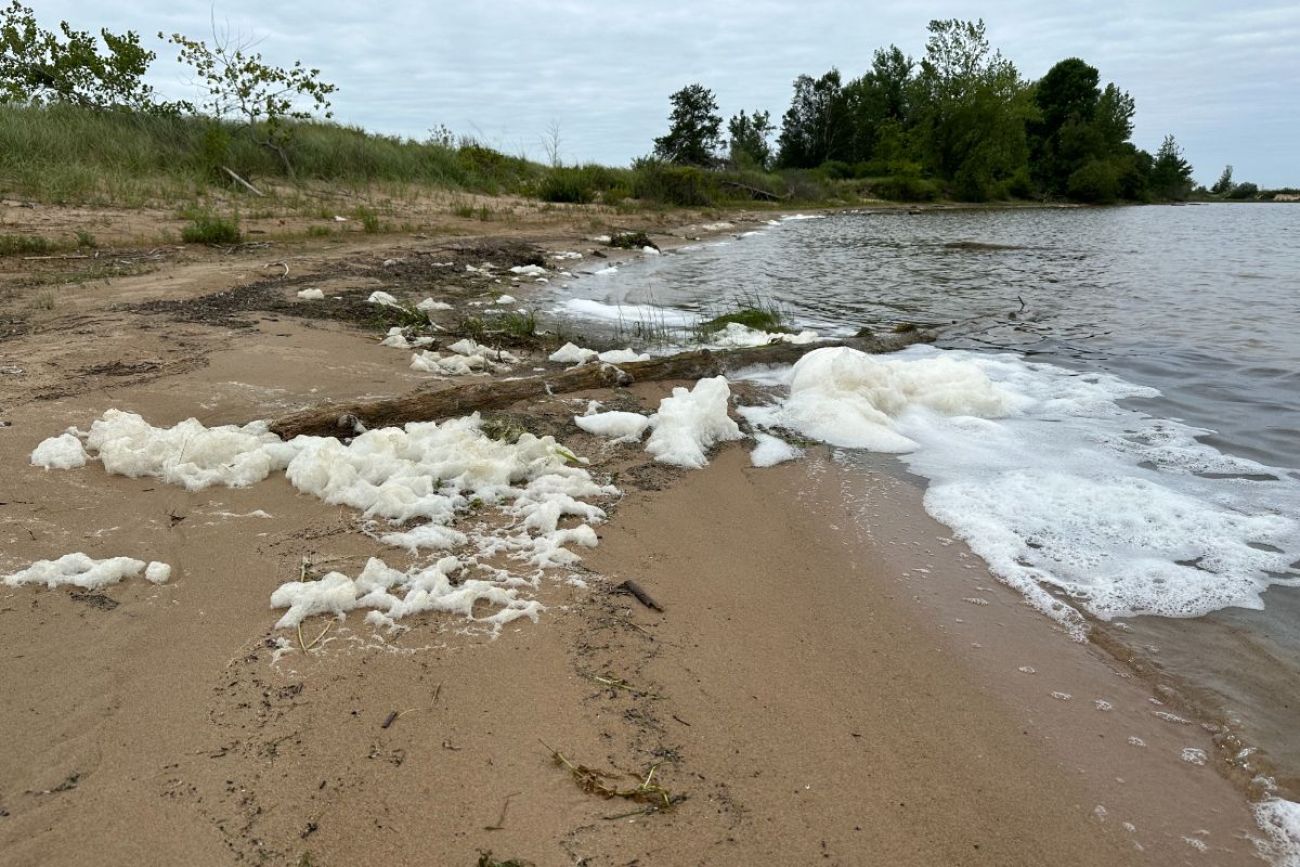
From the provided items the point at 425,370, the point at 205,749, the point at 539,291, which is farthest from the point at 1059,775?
the point at 539,291

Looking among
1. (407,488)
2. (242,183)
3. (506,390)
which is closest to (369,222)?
(242,183)

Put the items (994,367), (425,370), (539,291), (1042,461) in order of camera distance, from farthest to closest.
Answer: (539,291) < (994,367) < (425,370) < (1042,461)

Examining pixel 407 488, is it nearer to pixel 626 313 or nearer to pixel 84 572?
pixel 84 572

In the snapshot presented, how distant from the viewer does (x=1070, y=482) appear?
3852 mm

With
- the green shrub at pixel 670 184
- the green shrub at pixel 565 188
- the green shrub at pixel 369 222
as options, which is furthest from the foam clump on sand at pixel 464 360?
the green shrub at pixel 670 184

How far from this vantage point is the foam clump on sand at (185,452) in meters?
3.10

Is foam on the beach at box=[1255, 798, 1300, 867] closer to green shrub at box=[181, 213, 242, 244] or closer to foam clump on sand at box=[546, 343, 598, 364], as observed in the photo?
foam clump on sand at box=[546, 343, 598, 364]

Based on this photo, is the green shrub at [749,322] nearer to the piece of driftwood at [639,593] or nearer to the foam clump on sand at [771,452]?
the foam clump on sand at [771,452]

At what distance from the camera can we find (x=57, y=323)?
210 inches

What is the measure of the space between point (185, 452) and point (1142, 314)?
34.5 ft

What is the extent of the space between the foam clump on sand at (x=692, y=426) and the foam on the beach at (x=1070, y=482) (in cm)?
52

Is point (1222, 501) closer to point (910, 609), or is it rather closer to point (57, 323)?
point (910, 609)

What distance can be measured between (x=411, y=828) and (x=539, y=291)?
8.55m

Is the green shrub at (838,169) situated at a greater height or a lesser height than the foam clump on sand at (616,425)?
greater
